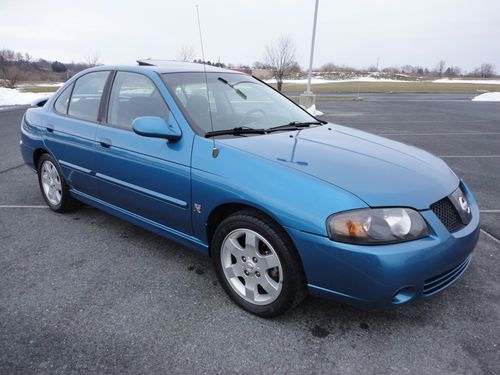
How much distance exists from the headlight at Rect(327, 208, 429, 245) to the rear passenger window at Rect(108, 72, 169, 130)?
1552 mm

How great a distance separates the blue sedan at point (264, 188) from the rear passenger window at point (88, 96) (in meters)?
0.02

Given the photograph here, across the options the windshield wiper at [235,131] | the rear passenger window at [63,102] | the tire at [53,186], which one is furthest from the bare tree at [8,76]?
the windshield wiper at [235,131]

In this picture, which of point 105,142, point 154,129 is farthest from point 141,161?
point 105,142

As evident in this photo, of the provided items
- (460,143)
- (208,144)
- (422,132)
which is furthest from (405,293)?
(422,132)

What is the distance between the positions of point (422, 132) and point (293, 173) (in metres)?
9.58

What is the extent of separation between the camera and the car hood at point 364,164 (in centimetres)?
214

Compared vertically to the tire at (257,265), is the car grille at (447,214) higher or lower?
higher

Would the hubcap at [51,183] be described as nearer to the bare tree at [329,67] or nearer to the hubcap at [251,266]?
the hubcap at [251,266]

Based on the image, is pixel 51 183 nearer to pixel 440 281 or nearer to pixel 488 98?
pixel 440 281

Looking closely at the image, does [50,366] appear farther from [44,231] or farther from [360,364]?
[44,231]

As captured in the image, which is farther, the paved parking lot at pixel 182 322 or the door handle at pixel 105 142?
the door handle at pixel 105 142

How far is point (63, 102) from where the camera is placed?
13.0 ft

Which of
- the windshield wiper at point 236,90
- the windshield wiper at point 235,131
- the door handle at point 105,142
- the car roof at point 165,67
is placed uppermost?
the car roof at point 165,67

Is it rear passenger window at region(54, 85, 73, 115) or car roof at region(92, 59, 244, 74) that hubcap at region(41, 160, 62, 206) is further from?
car roof at region(92, 59, 244, 74)
